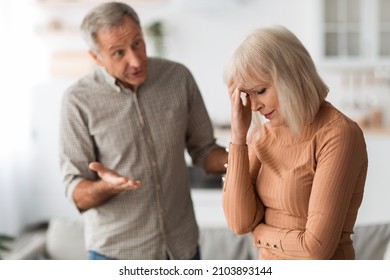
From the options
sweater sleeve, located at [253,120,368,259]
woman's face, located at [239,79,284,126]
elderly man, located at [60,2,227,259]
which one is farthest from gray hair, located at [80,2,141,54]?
sweater sleeve, located at [253,120,368,259]

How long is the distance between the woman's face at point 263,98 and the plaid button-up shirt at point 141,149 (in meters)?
0.40

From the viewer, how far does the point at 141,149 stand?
1.37 metres

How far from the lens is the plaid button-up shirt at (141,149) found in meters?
1.36

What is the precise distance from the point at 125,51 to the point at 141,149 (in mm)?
213

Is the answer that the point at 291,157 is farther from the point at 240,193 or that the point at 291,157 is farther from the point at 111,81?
the point at 111,81

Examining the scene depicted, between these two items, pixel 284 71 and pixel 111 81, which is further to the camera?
pixel 111 81

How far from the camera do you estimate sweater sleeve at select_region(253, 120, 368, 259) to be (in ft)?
3.09

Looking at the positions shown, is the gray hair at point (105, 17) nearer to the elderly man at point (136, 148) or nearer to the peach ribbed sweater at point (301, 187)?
the elderly man at point (136, 148)

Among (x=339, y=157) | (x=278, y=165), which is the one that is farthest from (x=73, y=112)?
(x=339, y=157)

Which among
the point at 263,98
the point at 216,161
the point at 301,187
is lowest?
the point at 216,161

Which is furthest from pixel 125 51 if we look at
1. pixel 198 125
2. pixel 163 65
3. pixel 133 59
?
pixel 198 125

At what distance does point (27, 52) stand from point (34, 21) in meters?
0.21

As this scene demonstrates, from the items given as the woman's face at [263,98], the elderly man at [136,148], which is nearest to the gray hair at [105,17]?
the elderly man at [136,148]

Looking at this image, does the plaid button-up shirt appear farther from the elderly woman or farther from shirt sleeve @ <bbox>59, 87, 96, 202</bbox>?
the elderly woman
